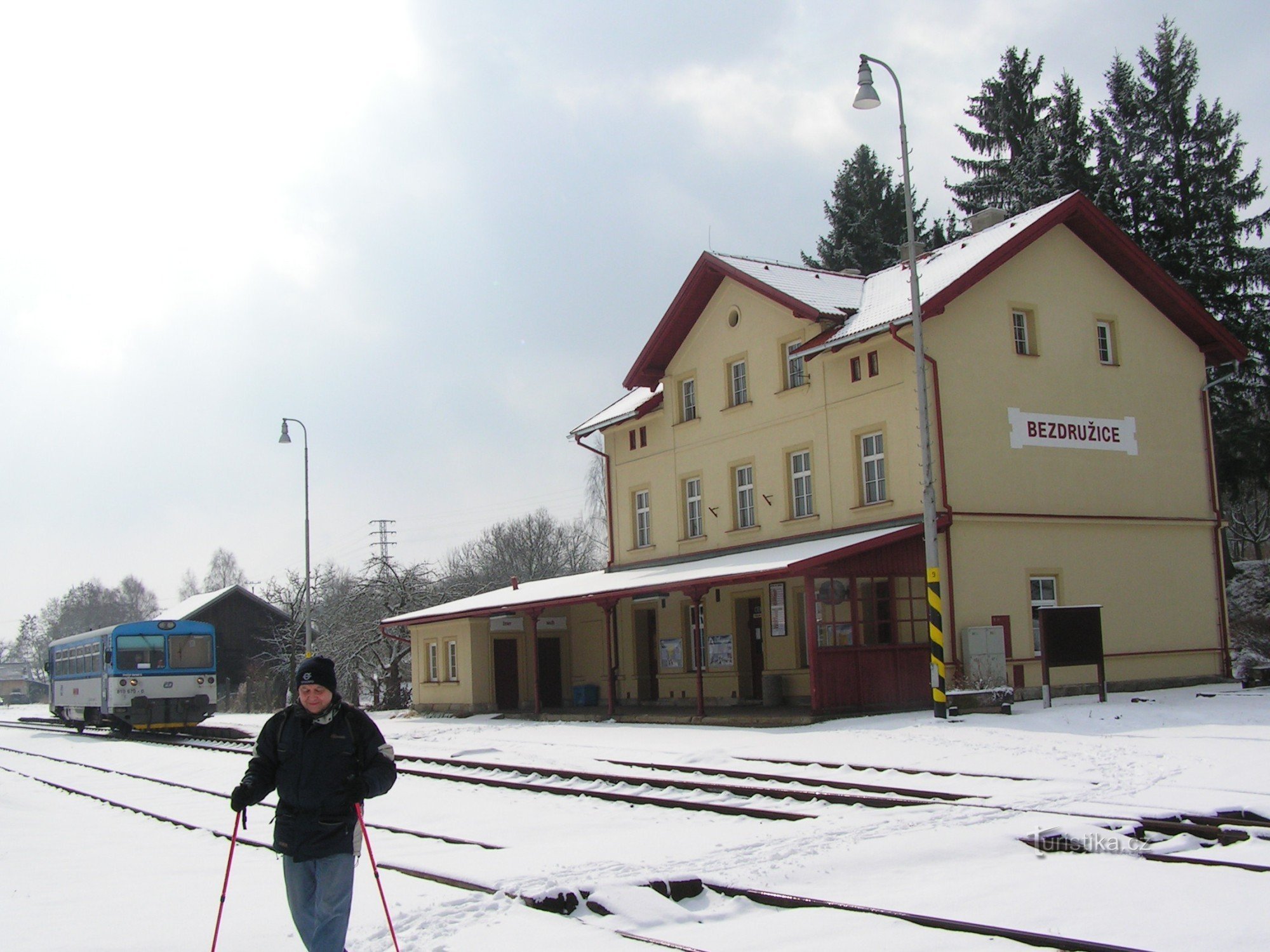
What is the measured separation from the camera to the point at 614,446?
31469 mm

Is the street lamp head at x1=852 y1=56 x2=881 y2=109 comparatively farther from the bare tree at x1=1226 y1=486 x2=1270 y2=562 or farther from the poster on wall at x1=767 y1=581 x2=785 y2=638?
the bare tree at x1=1226 y1=486 x2=1270 y2=562

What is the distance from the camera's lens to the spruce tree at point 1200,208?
35.3 meters

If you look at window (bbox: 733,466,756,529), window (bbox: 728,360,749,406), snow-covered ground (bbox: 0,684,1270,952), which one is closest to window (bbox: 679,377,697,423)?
window (bbox: 728,360,749,406)

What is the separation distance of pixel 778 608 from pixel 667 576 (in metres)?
2.31

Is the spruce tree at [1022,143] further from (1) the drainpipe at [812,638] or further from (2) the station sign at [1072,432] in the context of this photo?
(1) the drainpipe at [812,638]

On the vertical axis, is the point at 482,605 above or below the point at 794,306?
below

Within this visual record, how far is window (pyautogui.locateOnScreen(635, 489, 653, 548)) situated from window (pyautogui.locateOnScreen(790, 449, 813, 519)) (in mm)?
5725

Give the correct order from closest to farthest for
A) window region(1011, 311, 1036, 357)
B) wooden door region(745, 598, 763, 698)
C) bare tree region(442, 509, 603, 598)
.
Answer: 1. window region(1011, 311, 1036, 357)
2. wooden door region(745, 598, 763, 698)
3. bare tree region(442, 509, 603, 598)

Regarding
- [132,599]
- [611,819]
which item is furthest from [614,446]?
[132,599]

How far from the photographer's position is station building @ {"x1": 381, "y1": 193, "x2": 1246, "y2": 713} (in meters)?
21.6

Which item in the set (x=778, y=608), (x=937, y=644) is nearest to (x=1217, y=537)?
(x=778, y=608)

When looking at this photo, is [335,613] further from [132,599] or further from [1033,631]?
[132,599]

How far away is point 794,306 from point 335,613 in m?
34.3

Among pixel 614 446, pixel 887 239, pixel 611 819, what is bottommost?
pixel 611 819
